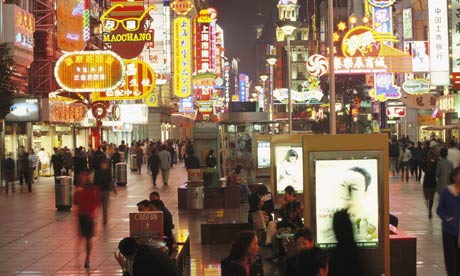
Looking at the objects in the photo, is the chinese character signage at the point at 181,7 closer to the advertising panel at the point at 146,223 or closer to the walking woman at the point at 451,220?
the advertising panel at the point at 146,223

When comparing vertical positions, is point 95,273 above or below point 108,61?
below

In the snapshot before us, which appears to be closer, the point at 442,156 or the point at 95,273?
the point at 95,273

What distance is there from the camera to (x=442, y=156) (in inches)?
677

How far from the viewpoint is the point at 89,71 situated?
29969mm

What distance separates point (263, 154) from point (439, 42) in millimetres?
9314

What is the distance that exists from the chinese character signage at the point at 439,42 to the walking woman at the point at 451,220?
74.4 feet

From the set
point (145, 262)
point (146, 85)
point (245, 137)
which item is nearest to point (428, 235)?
point (145, 262)

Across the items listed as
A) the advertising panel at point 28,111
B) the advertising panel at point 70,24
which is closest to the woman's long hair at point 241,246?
the advertising panel at point 28,111

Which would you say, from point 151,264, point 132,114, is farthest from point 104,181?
point 132,114

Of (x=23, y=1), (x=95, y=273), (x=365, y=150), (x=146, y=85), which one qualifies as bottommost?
(x=95, y=273)

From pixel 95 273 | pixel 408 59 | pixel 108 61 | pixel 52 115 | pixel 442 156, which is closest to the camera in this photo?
pixel 95 273

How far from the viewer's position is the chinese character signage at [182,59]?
6112 centimetres

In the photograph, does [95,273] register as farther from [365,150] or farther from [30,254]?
[365,150]

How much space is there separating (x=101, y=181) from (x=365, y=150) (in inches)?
377
